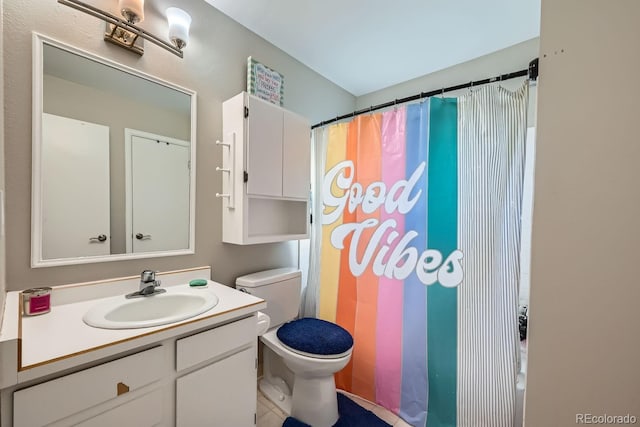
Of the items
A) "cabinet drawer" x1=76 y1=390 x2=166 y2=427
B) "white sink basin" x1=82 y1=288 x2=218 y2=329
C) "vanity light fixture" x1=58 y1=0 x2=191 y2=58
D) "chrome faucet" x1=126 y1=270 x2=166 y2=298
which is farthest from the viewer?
"chrome faucet" x1=126 y1=270 x2=166 y2=298

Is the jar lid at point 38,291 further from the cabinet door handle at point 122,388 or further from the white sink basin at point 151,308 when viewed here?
the cabinet door handle at point 122,388

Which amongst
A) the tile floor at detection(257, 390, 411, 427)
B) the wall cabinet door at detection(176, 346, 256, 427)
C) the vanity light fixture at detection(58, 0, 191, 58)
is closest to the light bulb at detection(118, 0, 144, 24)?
the vanity light fixture at detection(58, 0, 191, 58)

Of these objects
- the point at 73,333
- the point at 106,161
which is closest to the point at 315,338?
the point at 73,333

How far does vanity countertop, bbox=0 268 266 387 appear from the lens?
2.06 feet

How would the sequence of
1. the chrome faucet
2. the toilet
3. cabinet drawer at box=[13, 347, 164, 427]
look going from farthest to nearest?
1. the toilet
2. the chrome faucet
3. cabinet drawer at box=[13, 347, 164, 427]

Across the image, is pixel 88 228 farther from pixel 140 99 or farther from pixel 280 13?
pixel 280 13

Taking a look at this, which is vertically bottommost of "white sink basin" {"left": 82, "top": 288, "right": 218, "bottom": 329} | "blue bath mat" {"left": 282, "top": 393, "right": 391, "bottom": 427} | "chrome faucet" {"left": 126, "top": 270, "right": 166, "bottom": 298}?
"blue bath mat" {"left": 282, "top": 393, "right": 391, "bottom": 427}

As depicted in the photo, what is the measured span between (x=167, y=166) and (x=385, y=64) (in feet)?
5.87

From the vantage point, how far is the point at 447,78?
2047 millimetres

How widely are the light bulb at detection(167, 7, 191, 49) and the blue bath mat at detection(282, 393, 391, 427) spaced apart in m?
2.10

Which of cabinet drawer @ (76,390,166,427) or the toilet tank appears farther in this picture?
the toilet tank

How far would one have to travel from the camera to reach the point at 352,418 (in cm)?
145

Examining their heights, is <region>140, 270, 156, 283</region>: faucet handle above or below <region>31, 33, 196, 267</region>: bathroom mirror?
below

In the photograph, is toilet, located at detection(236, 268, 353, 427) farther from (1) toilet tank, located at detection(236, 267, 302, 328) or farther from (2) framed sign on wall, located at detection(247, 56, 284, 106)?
(2) framed sign on wall, located at detection(247, 56, 284, 106)
